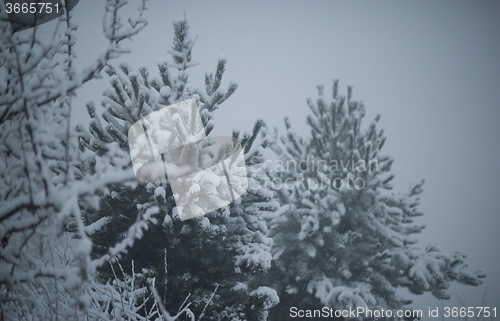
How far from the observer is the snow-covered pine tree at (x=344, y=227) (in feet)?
21.5

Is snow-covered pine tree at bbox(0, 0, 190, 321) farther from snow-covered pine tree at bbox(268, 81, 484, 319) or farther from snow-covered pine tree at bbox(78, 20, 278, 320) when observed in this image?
snow-covered pine tree at bbox(268, 81, 484, 319)

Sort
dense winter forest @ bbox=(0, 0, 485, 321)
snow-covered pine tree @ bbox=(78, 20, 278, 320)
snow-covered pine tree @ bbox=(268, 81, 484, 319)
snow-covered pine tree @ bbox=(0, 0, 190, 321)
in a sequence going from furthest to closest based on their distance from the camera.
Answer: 1. snow-covered pine tree @ bbox=(268, 81, 484, 319)
2. snow-covered pine tree @ bbox=(78, 20, 278, 320)
3. dense winter forest @ bbox=(0, 0, 485, 321)
4. snow-covered pine tree @ bbox=(0, 0, 190, 321)

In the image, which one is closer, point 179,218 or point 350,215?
point 179,218

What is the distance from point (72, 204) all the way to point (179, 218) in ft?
9.90

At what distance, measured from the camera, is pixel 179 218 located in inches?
169

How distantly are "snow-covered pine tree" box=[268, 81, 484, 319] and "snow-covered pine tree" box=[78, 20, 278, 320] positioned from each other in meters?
2.21

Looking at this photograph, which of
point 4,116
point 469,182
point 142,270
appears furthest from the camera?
point 469,182

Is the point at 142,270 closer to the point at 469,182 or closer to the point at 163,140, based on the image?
the point at 163,140

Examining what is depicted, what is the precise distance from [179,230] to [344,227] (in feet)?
15.3

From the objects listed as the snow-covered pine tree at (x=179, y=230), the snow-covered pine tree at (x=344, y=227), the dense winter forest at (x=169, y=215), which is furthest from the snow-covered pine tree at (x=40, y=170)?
the snow-covered pine tree at (x=344, y=227)

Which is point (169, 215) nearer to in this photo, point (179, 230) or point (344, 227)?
point (179, 230)

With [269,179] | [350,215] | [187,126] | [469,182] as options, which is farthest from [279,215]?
[469,182]

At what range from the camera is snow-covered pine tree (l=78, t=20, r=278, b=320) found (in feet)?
14.3

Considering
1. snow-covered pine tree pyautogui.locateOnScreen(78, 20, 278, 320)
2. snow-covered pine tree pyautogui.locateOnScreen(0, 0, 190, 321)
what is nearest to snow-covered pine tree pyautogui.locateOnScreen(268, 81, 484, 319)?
snow-covered pine tree pyautogui.locateOnScreen(78, 20, 278, 320)
